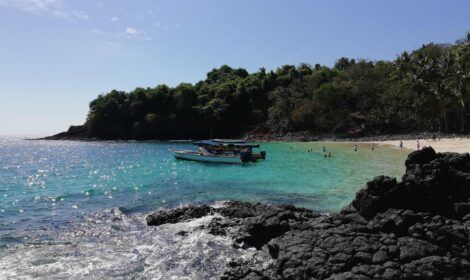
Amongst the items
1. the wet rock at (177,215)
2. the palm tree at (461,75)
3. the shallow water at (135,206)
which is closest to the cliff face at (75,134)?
the shallow water at (135,206)

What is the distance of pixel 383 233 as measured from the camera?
12.9 m

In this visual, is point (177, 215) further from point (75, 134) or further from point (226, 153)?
point (75, 134)

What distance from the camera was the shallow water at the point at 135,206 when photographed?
14.3 meters

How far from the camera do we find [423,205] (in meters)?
15.3

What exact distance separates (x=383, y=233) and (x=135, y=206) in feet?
54.0

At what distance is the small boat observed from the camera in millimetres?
48406

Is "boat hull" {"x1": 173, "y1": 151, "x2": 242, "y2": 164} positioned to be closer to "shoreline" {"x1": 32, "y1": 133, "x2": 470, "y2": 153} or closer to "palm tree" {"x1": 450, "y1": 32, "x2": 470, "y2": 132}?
"shoreline" {"x1": 32, "y1": 133, "x2": 470, "y2": 153}

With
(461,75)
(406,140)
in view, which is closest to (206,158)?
(406,140)

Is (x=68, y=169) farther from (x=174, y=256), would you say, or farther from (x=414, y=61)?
(x=414, y=61)

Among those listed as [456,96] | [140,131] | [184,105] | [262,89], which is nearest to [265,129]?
[262,89]

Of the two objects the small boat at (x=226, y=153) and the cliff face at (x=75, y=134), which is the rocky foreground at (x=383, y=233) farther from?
the cliff face at (x=75, y=134)

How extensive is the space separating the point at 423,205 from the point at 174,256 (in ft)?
31.6

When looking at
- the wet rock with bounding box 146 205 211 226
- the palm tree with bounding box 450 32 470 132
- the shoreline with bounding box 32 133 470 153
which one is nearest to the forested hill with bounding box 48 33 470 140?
the palm tree with bounding box 450 32 470 132

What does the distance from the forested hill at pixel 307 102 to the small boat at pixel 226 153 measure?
38679mm
